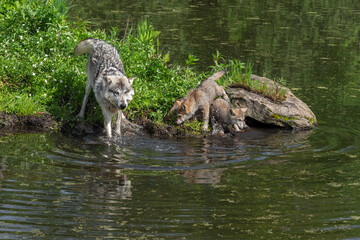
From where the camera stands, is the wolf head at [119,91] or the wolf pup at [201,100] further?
the wolf pup at [201,100]

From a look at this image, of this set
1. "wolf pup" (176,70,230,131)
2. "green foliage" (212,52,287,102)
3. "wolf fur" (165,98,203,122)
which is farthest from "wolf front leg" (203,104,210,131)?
"green foliage" (212,52,287,102)

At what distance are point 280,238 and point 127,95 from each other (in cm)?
435

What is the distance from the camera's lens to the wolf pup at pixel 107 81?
9805 millimetres

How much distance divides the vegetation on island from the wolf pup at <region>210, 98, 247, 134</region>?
2.64ft

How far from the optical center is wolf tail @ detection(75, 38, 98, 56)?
448 inches

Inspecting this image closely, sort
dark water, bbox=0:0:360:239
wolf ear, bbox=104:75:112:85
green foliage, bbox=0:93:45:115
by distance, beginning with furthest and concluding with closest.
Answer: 1. green foliage, bbox=0:93:45:115
2. wolf ear, bbox=104:75:112:85
3. dark water, bbox=0:0:360:239

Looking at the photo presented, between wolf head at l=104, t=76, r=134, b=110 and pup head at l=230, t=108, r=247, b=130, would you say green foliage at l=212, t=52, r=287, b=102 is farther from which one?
wolf head at l=104, t=76, r=134, b=110

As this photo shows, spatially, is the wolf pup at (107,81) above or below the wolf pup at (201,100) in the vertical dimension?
above

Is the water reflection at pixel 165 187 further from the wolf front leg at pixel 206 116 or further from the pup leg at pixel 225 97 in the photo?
the pup leg at pixel 225 97

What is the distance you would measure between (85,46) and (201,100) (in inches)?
96.2

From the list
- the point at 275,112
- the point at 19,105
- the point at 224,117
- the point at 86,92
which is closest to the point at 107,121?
the point at 86,92

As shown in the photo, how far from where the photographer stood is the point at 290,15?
2169cm

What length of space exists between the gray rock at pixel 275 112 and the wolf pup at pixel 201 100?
0.36m

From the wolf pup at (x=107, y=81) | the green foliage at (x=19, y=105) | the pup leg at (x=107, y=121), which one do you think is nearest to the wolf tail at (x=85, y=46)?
the wolf pup at (x=107, y=81)
